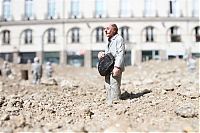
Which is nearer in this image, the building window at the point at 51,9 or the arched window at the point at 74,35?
the arched window at the point at 74,35

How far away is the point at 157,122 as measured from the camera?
5.63 meters

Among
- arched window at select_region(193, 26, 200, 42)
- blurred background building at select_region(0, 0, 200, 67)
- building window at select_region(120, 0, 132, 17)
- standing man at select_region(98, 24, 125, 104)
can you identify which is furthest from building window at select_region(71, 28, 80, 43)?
standing man at select_region(98, 24, 125, 104)

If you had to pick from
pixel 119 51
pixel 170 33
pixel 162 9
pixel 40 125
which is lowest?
pixel 40 125

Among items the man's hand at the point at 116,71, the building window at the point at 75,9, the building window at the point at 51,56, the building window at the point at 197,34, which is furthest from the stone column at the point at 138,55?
the man's hand at the point at 116,71

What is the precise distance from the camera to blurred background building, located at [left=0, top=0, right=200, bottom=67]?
165 ft

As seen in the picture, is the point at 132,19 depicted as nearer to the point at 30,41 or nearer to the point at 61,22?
the point at 61,22

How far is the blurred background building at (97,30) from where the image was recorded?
165 feet

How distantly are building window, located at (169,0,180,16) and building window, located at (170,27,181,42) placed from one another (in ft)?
7.02

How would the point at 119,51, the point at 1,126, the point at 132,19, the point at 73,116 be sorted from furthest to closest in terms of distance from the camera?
the point at 132,19
the point at 119,51
the point at 73,116
the point at 1,126

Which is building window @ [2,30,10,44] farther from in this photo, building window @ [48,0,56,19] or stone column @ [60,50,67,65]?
stone column @ [60,50,67,65]

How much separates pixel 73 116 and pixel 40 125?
0.83 meters

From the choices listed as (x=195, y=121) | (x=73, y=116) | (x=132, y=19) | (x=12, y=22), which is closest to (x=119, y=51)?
(x=73, y=116)

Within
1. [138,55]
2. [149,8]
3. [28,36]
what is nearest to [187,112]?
[138,55]

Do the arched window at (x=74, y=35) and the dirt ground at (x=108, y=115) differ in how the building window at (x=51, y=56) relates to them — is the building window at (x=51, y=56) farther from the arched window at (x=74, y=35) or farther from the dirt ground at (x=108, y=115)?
the dirt ground at (x=108, y=115)
